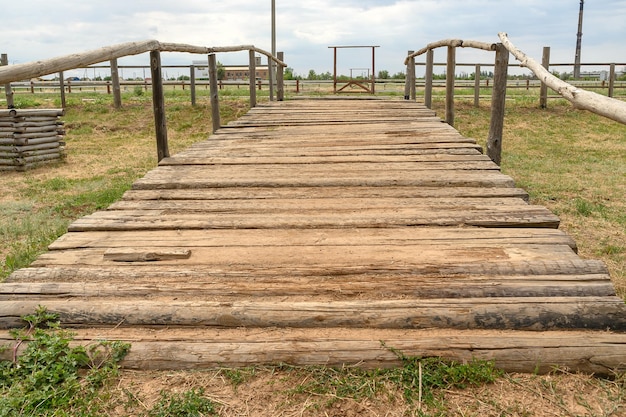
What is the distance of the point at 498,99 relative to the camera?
509 cm

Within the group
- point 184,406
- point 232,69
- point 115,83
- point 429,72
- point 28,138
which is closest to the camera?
point 184,406

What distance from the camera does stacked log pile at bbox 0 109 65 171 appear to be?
10180mm

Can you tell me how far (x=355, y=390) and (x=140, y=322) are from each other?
98 cm

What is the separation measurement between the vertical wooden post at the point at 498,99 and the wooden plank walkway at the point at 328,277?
1.08m

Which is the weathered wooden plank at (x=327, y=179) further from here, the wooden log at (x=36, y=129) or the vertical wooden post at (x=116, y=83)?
the vertical wooden post at (x=116, y=83)

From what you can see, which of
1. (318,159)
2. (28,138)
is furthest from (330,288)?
(28,138)

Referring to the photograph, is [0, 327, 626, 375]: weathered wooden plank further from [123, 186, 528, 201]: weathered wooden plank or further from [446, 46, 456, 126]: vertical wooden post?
[446, 46, 456, 126]: vertical wooden post

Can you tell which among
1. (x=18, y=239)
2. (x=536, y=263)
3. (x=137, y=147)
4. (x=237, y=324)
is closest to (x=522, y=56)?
(x=536, y=263)

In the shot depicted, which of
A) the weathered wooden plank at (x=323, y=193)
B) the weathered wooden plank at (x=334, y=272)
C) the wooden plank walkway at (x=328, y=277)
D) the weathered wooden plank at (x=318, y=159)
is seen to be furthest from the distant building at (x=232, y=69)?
the weathered wooden plank at (x=334, y=272)

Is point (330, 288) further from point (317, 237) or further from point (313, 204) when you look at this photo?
point (313, 204)

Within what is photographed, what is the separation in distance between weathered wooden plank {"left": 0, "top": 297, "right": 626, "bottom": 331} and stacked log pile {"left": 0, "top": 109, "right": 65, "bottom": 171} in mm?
9031

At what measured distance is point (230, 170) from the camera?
15.2 feet

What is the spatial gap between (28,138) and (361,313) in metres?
10.2

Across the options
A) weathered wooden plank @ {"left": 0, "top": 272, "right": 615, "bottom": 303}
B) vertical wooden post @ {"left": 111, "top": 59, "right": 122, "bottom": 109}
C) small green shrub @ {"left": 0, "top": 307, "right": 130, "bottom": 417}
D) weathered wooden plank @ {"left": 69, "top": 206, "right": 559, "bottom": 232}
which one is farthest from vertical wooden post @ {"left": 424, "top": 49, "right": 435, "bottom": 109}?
vertical wooden post @ {"left": 111, "top": 59, "right": 122, "bottom": 109}
